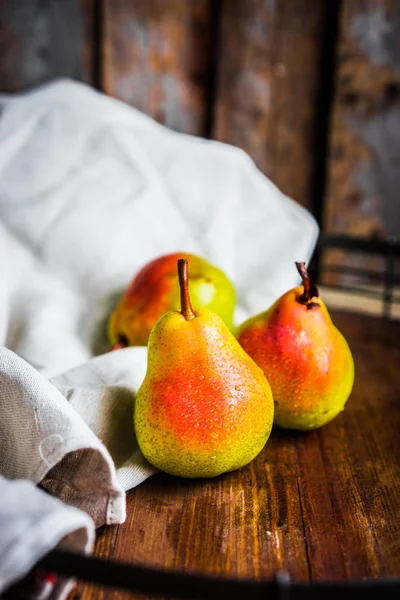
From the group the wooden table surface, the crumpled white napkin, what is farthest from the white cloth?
the crumpled white napkin

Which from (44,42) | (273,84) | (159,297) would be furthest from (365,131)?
(159,297)

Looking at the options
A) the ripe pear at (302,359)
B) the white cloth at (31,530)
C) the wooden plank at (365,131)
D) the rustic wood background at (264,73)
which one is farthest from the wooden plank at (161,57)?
the white cloth at (31,530)

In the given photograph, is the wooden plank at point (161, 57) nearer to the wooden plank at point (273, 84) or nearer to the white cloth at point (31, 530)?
the wooden plank at point (273, 84)

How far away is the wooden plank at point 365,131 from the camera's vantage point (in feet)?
3.79

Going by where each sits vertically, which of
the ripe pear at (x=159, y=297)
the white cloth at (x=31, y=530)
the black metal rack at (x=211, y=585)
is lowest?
the ripe pear at (x=159, y=297)

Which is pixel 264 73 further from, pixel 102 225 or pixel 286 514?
pixel 286 514

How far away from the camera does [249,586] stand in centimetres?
24

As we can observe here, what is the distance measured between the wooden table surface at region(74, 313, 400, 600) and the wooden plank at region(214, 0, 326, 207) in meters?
0.85

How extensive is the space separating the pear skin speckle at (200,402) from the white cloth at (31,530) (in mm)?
98

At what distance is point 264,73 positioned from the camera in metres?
1.21

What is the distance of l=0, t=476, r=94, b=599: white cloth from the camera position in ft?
0.94

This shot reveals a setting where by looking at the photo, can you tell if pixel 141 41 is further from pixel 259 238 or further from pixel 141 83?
pixel 259 238

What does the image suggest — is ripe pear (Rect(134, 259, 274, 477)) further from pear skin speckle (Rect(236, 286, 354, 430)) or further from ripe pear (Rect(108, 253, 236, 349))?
ripe pear (Rect(108, 253, 236, 349))

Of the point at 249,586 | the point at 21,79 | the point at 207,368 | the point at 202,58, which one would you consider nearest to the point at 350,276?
the point at 202,58
